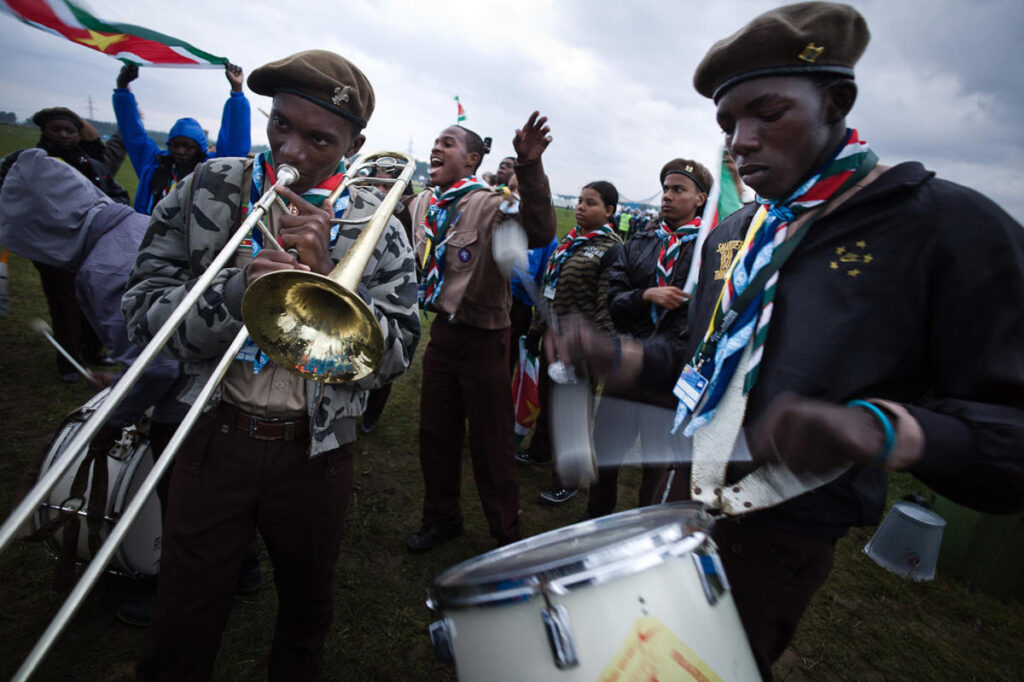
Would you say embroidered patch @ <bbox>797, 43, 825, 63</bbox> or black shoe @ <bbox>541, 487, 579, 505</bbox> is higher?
embroidered patch @ <bbox>797, 43, 825, 63</bbox>

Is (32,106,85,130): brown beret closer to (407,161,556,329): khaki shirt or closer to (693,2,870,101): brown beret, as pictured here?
(407,161,556,329): khaki shirt

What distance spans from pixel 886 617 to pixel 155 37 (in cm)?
549

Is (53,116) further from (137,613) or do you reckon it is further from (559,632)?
(559,632)

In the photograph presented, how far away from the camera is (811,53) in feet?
4.43

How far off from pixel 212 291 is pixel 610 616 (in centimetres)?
159

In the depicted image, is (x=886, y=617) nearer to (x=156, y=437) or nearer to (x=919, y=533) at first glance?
(x=919, y=533)

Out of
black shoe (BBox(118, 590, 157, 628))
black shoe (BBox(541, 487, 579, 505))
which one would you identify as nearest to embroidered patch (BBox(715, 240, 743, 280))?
black shoe (BBox(541, 487, 579, 505))

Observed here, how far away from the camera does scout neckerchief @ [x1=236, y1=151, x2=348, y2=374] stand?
1734 millimetres

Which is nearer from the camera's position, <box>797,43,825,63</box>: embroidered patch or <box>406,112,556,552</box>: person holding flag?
<box>797,43,825,63</box>: embroidered patch

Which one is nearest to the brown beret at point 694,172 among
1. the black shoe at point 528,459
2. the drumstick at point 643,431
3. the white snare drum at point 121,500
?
the drumstick at point 643,431

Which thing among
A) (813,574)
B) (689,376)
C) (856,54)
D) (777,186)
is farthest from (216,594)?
(856,54)

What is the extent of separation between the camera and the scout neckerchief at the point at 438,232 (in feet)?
11.6

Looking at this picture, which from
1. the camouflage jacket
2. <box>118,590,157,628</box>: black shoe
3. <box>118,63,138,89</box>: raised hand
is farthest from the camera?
<box>118,63,138,89</box>: raised hand

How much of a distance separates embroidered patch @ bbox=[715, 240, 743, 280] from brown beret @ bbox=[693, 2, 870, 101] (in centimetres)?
56
